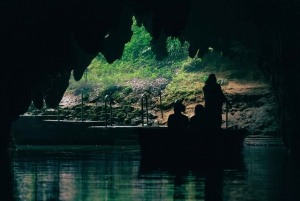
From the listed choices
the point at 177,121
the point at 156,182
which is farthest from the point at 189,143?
the point at 156,182

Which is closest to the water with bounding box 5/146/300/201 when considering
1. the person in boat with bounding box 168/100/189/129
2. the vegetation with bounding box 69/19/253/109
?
the person in boat with bounding box 168/100/189/129

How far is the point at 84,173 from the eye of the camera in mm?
14070

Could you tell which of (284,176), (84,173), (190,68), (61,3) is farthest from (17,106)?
(190,68)

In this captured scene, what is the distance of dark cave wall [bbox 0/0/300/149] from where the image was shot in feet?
66.2

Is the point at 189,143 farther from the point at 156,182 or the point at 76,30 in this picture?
the point at 156,182

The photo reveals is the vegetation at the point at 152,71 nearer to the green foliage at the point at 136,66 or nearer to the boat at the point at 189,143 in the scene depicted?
the green foliage at the point at 136,66

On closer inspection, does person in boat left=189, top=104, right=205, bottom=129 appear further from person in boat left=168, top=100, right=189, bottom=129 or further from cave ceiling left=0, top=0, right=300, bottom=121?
cave ceiling left=0, top=0, right=300, bottom=121

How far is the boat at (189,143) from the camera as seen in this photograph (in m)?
19.3

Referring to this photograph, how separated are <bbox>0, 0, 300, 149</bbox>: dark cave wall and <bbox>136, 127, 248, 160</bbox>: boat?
347 cm

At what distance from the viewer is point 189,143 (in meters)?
19.3

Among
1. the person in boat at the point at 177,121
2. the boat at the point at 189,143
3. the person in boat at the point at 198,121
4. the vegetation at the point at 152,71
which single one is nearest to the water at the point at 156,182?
the boat at the point at 189,143

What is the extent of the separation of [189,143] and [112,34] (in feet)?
44.2

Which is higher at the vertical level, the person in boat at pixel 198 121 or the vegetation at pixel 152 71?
the vegetation at pixel 152 71

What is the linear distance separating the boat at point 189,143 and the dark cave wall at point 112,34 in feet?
11.4
